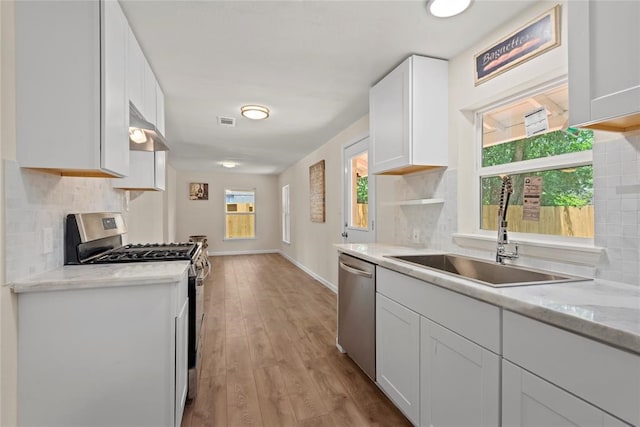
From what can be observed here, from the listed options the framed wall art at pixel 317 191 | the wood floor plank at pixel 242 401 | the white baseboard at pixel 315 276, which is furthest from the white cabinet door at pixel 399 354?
the framed wall art at pixel 317 191

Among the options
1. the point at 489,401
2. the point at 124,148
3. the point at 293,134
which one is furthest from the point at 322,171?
the point at 489,401

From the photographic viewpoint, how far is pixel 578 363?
2.96 ft

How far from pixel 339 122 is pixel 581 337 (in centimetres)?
336

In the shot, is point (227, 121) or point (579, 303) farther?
point (227, 121)

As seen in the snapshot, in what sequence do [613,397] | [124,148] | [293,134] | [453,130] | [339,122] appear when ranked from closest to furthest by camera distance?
[613,397] → [124,148] → [453,130] → [339,122] → [293,134]

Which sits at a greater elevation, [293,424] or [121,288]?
[121,288]

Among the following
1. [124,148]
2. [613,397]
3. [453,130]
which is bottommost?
[613,397]

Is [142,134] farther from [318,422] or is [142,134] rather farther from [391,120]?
[318,422]

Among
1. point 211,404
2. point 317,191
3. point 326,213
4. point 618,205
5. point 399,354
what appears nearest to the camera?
point 618,205

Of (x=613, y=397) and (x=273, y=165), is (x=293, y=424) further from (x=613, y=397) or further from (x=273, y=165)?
(x=273, y=165)

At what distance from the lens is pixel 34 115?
54.6 inches

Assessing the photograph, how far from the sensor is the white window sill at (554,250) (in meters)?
1.38

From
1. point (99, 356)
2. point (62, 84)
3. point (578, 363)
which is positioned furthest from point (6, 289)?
point (578, 363)

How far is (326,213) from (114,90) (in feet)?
12.0
